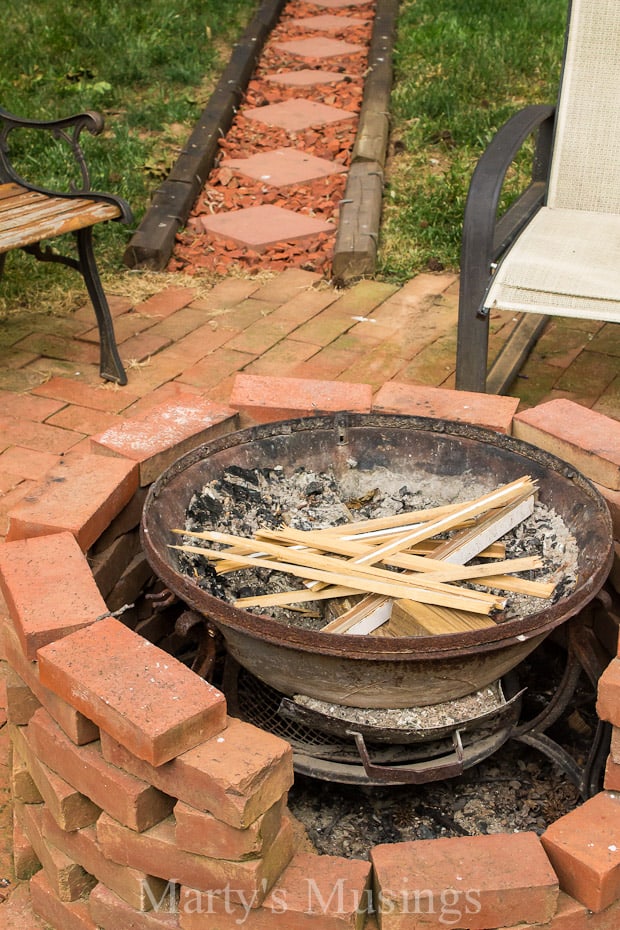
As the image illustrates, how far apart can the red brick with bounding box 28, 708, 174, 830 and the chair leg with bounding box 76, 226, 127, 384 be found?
234cm

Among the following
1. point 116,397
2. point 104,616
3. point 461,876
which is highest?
point 104,616

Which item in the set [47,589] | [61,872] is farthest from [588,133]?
[61,872]

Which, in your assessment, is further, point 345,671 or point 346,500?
point 346,500

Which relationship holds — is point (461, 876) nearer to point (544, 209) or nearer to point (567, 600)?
point (567, 600)

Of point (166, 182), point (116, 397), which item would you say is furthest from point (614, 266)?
point (166, 182)

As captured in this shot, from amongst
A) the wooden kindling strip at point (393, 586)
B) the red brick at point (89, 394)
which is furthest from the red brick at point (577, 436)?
the red brick at point (89, 394)

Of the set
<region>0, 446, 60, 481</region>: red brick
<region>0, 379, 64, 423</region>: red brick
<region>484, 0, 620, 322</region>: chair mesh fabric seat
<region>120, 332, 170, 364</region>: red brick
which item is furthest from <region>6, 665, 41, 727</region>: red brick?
<region>484, 0, 620, 322</region>: chair mesh fabric seat

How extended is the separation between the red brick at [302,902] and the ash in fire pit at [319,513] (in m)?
0.55

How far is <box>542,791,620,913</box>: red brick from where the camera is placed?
190 cm

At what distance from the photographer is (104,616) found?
217 cm

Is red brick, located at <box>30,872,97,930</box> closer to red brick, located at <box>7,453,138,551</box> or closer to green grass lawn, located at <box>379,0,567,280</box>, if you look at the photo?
red brick, located at <box>7,453,138,551</box>

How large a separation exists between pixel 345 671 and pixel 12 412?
2.36 m

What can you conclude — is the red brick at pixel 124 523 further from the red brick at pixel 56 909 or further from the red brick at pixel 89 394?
the red brick at pixel 89 394

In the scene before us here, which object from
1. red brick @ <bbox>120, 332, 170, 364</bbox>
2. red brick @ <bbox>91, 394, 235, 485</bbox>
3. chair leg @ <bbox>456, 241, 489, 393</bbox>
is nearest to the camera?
red brick @ <bbox>91, 394, 235, 485</bbox>
